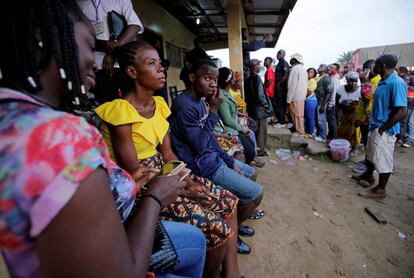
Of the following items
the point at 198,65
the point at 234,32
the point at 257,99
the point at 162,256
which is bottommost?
the point at 162,256

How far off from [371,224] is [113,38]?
135 inches

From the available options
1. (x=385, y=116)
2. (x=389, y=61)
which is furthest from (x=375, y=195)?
(x=389, y=61)

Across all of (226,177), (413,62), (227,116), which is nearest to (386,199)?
(227,116)

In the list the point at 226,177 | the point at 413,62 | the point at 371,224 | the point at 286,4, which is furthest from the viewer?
the point at 413,62

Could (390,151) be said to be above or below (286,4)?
below

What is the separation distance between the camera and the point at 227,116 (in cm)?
349

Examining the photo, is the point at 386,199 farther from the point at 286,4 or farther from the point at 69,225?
the point at 286,4

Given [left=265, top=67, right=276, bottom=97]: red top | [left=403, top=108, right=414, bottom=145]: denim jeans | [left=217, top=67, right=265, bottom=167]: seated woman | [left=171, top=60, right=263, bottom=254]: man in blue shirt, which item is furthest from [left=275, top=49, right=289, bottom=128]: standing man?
[left=171, top=60, right=263, bottom=254]: man in blue shirt

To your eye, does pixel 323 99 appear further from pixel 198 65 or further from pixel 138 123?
pixel 138 123

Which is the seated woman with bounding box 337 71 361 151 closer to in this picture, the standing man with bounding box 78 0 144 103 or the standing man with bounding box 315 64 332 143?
the standing man with bounding box 315 64 332 143

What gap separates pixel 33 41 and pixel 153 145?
3.77 feet

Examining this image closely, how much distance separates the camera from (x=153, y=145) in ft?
5.84

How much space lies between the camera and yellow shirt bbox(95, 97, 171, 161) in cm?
155

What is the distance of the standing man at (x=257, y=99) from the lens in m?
4.93
